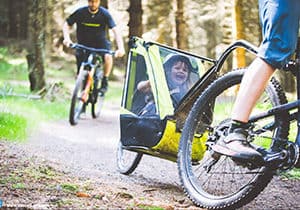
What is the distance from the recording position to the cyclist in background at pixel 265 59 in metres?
3.44

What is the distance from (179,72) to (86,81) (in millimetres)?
5477

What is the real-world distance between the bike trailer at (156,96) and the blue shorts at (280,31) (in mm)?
1185

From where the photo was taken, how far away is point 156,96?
4.85m

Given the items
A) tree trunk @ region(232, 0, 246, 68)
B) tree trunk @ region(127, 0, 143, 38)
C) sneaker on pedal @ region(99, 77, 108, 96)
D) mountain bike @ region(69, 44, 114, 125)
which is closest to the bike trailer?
mountain bike @ region(69, 44, 114, 125)

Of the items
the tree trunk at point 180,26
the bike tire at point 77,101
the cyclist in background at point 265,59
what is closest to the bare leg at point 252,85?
the cyclist in background at point 265,59

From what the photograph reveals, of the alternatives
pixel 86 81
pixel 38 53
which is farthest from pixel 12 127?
pixel 38 53

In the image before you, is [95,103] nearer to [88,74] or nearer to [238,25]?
[88,74]

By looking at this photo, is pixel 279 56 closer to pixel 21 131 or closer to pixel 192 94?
pixel 192 94

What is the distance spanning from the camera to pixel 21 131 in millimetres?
7176

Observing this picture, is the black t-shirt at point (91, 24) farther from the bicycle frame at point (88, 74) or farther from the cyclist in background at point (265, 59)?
the cyclist in background at point (265, 59)

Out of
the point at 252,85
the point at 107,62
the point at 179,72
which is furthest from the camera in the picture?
the point at 107,62

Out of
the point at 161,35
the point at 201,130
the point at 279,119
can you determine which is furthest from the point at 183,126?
the point at 161,35

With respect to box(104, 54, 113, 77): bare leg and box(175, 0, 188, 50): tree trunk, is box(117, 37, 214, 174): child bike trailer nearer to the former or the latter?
box(104, 54, 113, 77): bare leg

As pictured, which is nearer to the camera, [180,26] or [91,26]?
[91,26]
